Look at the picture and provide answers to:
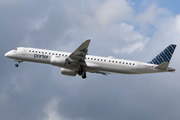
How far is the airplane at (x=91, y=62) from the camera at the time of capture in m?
49.7

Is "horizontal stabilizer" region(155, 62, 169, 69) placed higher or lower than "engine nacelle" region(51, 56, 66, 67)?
higher

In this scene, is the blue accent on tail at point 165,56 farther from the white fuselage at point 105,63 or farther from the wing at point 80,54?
the wing at point 80,54

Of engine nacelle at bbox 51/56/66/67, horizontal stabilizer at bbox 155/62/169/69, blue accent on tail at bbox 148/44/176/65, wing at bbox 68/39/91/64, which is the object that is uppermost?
blue accent on tail at bbox 148/44/176/65

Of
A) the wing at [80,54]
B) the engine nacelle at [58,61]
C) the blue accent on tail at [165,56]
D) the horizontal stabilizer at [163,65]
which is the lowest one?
the engine nacelle at [58,61]

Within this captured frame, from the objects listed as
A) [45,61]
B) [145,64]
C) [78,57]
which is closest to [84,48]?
[78,57]

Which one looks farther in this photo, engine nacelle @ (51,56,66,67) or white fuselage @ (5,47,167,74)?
white fuselage @ (5,47,167,74)

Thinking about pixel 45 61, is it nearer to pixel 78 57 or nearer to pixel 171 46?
pixel 78 57

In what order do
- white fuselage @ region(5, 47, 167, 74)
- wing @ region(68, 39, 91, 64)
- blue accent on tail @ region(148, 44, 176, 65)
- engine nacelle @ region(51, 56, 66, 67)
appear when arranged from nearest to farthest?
wing @ region(68, 39, 91, 64) < engine nacelle @ region(51, 56, 66, 67) < white fuselage @ region(5, 47, 167, 74) < blue accent on tail @ region(148, 44, 176, 65)

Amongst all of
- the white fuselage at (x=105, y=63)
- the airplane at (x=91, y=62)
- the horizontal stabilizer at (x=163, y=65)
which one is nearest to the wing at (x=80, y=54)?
the airplane at (x=91, y=62)

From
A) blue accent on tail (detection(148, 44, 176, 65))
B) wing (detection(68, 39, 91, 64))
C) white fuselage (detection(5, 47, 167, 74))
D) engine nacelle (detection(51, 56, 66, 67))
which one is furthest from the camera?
blue accent on tail (detection(148, 44, 176, 65))

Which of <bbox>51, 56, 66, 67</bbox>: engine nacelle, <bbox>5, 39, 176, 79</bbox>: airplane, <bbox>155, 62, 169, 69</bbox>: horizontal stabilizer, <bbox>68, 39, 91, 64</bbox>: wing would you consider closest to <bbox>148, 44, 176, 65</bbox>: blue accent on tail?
<bbox>5, 39, 176, 79</bbox>: airplane

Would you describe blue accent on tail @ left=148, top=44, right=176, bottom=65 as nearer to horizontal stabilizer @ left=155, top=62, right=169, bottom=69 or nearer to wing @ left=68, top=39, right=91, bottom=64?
horizontal stabilizer @ left=155, top=62, right=169, bottom=69

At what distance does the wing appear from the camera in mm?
47494

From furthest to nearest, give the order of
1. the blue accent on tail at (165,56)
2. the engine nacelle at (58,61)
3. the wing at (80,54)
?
1. the blue accent on tail at (165,56)
2. the engine nacelle at (58,61)
3. the wing at (80,54)
